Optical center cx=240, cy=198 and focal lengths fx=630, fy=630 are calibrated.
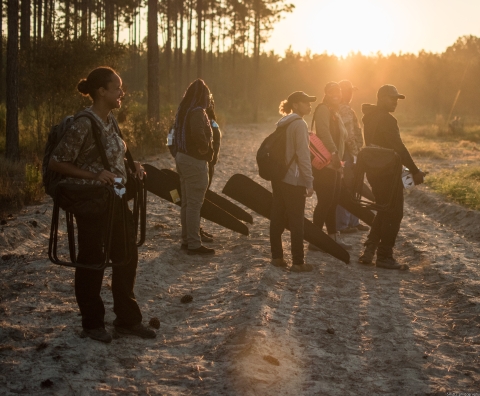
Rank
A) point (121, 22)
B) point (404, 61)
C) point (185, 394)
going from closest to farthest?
1. point (185, 394)
2. point (121, 22)
3. point (404, 61)

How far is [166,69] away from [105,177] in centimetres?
4406

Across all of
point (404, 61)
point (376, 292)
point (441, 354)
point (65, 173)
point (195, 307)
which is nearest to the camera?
point (65, 173)

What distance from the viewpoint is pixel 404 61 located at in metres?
66.6

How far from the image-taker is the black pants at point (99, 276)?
4.50m

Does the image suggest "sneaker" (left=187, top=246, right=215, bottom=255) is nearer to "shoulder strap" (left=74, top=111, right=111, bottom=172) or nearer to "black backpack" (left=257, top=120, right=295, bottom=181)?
"black backpack" (left=257, top=120, right=295, bottom=181)

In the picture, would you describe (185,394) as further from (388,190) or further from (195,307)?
(388,190)

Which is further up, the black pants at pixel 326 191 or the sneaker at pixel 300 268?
the black pants at pixel 326 191

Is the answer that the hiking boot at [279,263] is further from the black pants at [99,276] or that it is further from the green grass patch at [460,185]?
the green grass patch at [460,185]

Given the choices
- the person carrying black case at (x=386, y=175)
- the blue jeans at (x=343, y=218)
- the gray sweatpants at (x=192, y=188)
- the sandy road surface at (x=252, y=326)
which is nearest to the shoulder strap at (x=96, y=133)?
the sandy road surface at (x=252, y=326)

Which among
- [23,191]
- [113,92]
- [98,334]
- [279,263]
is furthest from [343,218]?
[113,92]

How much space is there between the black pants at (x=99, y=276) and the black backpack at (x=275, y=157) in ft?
8.29

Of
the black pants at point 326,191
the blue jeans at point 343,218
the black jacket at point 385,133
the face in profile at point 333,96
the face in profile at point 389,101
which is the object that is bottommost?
the blue jeans at point 343,218

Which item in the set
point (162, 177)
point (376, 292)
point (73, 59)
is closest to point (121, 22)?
point (73, 59)

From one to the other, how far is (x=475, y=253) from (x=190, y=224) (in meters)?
3.67
